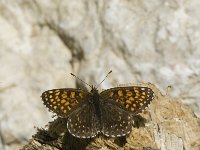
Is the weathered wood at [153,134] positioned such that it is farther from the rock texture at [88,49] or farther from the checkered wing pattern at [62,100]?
the checkered wing pattern at [62,100]

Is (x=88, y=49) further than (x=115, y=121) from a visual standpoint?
Yes

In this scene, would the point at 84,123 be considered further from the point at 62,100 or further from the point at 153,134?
the point at 153,134

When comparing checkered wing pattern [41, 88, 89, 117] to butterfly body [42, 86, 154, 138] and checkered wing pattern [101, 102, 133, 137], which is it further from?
checkered wing pattern [101, 102, 133, 137]

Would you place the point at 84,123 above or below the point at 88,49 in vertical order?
below

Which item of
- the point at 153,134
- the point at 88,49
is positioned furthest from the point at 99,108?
the point at 88,49

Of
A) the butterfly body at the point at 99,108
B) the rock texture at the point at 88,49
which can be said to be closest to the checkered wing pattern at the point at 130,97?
the butterfly body at the point at 99,108

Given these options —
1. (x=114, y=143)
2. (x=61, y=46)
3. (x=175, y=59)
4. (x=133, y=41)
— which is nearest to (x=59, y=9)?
(x=61, y=46)
